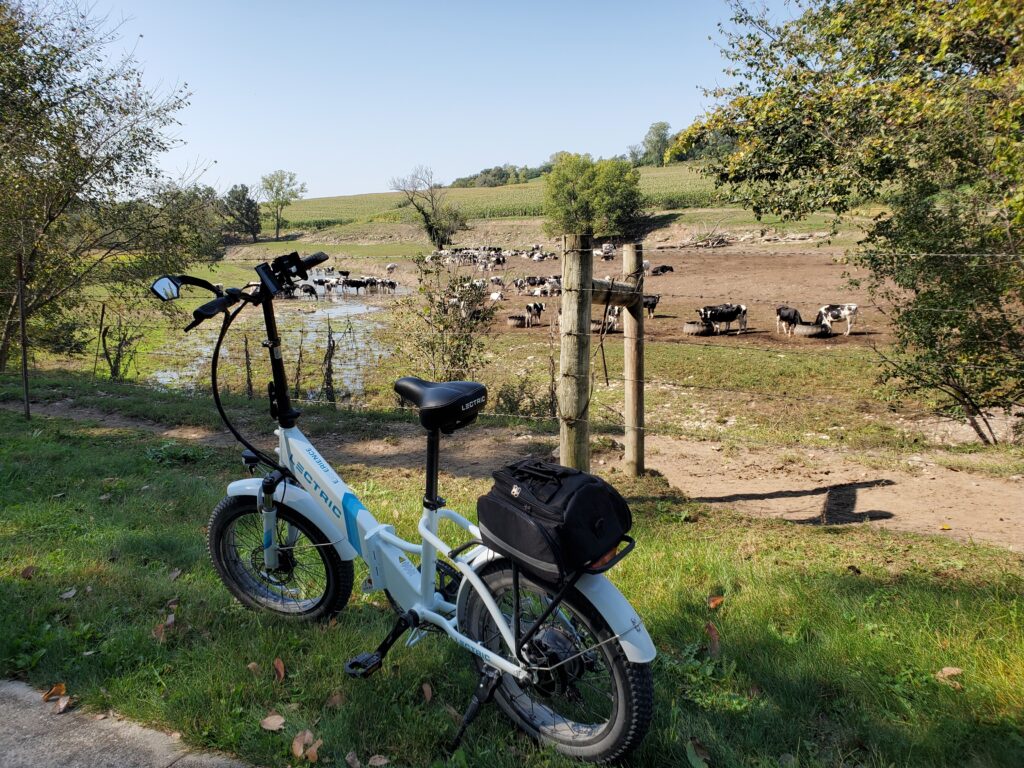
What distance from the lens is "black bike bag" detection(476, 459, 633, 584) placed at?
7.15 ft

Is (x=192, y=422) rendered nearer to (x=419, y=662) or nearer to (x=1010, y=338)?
(x=419, y=662)

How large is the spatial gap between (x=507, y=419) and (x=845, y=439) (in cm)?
461

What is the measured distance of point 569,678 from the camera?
2.51 metres

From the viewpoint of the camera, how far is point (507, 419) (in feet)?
30.5

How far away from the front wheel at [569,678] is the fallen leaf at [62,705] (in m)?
1.73

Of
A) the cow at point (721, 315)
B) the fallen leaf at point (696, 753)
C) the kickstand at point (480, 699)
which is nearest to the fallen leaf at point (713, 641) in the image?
the fallen leaf at point (696, 753)

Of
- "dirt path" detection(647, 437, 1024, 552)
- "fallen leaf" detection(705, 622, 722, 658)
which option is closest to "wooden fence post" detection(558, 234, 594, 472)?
"dirt path" detection(647, 437, 1024, 552)

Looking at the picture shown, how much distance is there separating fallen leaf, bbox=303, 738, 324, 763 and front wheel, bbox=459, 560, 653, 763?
26.4 inches

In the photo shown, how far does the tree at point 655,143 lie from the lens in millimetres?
110662

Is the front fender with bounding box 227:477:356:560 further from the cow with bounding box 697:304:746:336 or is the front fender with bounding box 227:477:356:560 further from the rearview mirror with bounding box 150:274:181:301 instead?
the cow with bounding box 697:304:746:336

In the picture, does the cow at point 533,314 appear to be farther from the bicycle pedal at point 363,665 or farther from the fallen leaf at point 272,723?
the fallen leaf at point 272,723

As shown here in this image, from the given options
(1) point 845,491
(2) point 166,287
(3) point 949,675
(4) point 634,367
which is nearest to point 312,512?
(2) point 166,287

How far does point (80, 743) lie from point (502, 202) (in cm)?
8590

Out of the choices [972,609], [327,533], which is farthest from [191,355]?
[972,609]
